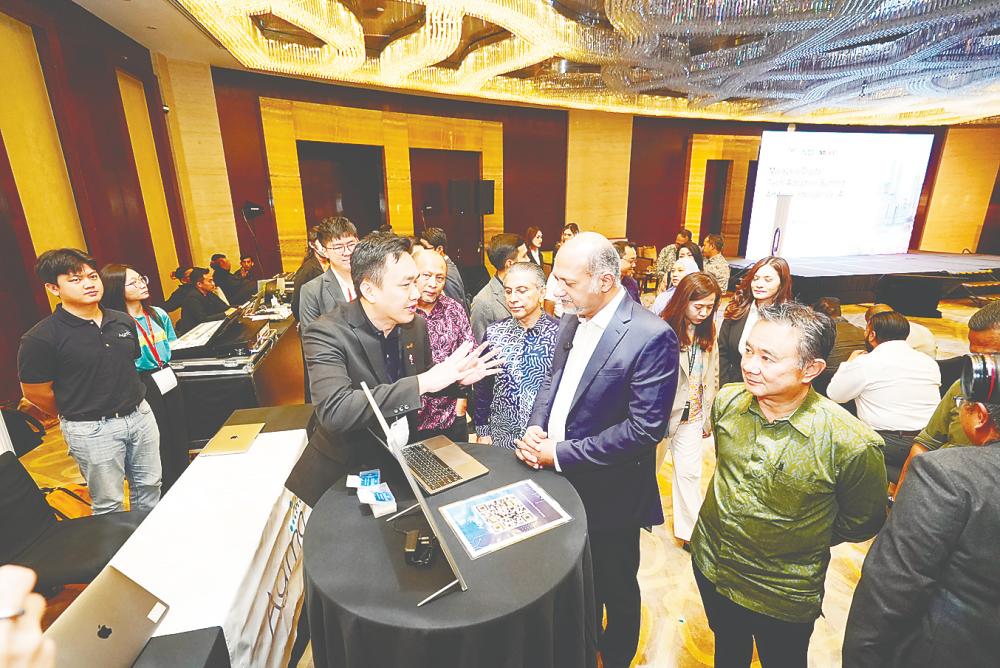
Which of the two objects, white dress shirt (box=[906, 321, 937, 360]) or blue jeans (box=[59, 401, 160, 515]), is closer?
blue jeans (box=[59, 401, 160, 515])

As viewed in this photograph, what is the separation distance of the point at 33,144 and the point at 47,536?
3.95 m

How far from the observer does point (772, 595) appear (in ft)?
4.78

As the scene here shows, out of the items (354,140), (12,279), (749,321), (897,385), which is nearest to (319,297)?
(12,279)

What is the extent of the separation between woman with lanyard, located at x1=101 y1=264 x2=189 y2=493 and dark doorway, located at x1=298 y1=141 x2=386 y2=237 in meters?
5.24

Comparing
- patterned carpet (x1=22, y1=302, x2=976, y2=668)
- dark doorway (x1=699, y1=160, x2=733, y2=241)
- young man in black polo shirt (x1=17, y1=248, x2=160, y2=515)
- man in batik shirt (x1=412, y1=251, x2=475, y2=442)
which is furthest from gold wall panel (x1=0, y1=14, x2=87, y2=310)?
dark doorway (x1=699, y1=160, x2=733, y2=241)

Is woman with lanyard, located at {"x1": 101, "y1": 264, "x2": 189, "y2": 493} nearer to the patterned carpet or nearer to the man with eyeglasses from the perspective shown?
the patterned carpet

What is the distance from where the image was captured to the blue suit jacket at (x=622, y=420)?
1.67m

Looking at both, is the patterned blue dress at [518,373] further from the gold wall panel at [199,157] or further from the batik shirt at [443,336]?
the gold wall panel at [199,157]

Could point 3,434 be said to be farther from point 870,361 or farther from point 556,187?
point 556,187

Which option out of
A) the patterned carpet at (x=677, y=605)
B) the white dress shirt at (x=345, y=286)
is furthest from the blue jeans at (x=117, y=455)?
the white dress shirt at (x=345, y=286)

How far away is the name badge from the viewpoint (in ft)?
9.89

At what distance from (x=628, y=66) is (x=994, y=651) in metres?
A: 6.96

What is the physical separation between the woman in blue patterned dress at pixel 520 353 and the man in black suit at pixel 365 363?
51cm

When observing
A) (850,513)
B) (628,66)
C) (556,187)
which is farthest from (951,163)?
(850,513)
